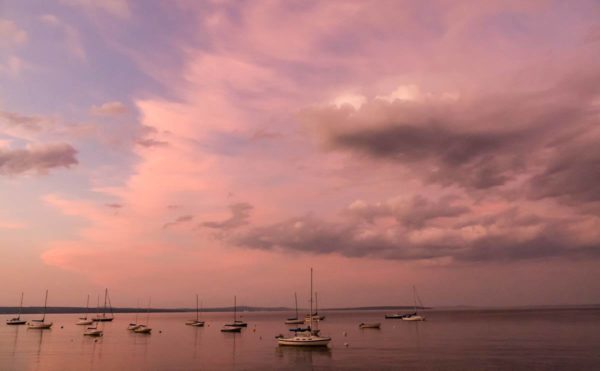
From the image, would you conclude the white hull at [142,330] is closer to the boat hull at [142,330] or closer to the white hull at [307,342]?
the boat hull at [142,330]

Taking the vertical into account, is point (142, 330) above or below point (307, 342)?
above

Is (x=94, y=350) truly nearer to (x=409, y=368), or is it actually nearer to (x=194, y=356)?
(x=194, y=356)

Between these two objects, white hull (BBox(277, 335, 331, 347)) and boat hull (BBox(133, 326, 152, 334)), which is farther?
boat hull (BBox(133, 326, 152, 334))

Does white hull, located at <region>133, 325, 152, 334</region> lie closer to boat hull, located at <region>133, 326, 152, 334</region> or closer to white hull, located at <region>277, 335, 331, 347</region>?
boat hull, located at <region>133, 326, 152, 334</region>

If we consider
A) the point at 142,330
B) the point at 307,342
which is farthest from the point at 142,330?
the point at 307,342

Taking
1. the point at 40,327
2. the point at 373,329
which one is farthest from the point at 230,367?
the point at 40,327

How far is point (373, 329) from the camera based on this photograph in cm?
17812

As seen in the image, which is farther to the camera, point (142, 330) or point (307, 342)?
point (142, 330)

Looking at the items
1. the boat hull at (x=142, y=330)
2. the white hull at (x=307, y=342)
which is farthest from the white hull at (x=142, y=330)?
the white hull at (x=307, y=342)

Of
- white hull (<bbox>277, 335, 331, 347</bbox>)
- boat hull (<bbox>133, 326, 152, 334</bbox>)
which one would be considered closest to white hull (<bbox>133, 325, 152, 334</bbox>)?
boat hull (<bbox>133, 326, 152, 334</bbox>)

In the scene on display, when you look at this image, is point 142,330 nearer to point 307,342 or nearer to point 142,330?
point 142,330

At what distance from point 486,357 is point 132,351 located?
71528 mm

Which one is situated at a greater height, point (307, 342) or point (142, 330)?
point (142, 330)

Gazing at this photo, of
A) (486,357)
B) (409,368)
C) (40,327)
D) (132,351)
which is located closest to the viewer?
(409,368)
